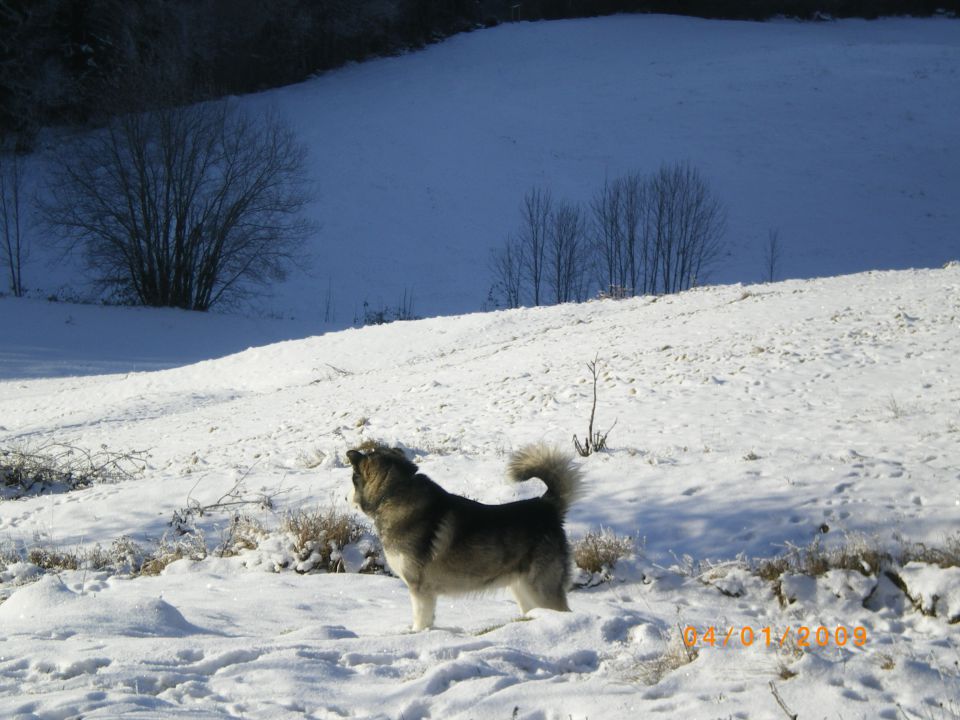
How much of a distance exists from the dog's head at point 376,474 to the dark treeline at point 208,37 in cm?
3416

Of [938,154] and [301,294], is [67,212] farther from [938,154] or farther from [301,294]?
[938,154]

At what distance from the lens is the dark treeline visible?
1651 inches

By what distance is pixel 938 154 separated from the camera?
170 ft

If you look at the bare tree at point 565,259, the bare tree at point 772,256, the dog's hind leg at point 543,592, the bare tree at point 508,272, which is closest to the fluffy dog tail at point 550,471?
the dog's hind leg at point 543,592

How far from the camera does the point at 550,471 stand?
5.12m

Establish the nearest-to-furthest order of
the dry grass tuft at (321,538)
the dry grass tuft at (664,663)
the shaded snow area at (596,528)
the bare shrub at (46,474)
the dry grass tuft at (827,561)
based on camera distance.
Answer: the shaded snow area at (596,528), the dry grass tuft at (664,663), the dry grass tuft at (827,561), the dry grass tuft at (321,538), the bare shrub at (46,474)

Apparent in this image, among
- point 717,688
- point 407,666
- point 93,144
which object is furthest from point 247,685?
point 93,144

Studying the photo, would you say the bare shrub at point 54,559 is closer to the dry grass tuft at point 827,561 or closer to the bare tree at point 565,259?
the dry grass tuft at point 827,561

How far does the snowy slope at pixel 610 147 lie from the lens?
4412 centimetres

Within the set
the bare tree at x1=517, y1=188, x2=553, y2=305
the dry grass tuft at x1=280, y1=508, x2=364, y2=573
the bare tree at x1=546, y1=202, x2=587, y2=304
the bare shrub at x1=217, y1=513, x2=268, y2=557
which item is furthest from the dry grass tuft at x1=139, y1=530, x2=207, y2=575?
the bare tree at x1=546, y1=202, x2=587, y2=304

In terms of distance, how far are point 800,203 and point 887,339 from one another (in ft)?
127

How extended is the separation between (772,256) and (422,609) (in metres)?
41.7

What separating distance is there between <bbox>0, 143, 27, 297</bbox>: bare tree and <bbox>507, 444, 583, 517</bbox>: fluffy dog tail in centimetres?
3835
